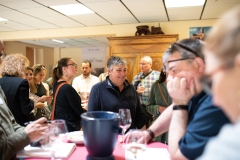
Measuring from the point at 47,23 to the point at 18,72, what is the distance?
9.97ft

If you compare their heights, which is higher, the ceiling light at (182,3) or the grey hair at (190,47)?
the ceiling light at (182,3)

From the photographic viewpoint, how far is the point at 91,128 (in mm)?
950

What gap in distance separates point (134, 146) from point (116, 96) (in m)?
1.04

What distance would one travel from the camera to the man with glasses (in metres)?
0.82

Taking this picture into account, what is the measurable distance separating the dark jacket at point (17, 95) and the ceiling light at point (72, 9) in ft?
6.38

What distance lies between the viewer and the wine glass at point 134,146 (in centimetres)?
102

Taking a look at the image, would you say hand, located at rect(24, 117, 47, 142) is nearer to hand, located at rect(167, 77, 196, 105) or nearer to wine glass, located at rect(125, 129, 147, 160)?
wine glass, located at rect(125, 129, 147, 160)

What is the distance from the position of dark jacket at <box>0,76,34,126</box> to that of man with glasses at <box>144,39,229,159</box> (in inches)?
68.0

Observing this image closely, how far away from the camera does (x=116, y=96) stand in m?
2.05

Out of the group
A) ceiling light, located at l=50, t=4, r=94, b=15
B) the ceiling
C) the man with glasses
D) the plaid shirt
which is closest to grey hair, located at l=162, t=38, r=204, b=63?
the man with glasses

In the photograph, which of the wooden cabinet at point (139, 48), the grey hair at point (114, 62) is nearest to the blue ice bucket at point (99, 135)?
the grey hair at point (114, 62)

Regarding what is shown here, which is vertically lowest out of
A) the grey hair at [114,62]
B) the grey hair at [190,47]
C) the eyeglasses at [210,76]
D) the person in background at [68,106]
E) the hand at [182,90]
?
the person in background at [68,106]

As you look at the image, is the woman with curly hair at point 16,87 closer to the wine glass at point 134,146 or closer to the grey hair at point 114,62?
the grey hair at point 114,62

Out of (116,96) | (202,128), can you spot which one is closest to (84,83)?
(116,96)
